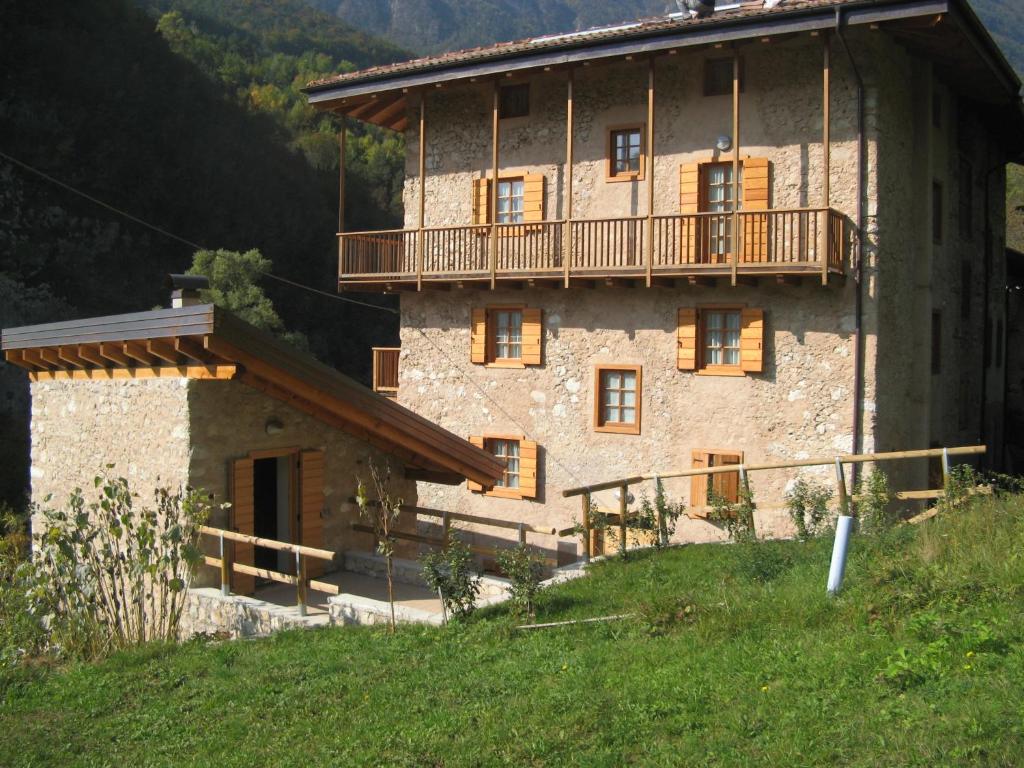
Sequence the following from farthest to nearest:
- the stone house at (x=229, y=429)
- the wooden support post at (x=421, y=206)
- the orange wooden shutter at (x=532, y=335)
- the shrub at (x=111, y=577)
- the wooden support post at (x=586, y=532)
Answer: the wooden support post at (x=421, y=206) < the orange wooden shutter at (x=532, y=335) < the wooden support post at (x=586, y=532) < the stone house at (x=229, y=429) < the shrub at (x=111, y=577)

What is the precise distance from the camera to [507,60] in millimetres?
18500

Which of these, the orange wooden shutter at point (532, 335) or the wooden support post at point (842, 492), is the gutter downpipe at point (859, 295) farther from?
the orange wooden shutter at point (532, 335)

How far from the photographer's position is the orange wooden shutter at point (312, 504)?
13047mm

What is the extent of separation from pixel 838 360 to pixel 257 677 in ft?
38.0

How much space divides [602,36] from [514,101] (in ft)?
11.1

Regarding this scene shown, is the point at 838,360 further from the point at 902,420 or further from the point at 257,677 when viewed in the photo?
the point at 257,677

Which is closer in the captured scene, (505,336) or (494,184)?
(494,184)

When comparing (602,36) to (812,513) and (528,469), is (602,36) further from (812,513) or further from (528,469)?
(812,513)

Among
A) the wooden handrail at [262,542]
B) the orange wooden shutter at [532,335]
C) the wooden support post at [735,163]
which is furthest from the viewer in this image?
the orange wooden shutter at [532,335]

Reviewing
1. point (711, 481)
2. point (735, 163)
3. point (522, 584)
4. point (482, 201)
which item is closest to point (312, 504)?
point (522, 584)

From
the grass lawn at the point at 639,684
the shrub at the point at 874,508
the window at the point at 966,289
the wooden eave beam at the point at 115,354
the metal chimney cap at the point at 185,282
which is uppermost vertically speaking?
the window at the point at 966,289

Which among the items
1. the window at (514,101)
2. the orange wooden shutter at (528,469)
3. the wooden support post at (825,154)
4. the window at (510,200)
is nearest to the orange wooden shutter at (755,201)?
the wooden support post at (825,154)

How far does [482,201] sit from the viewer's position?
20.6 metres

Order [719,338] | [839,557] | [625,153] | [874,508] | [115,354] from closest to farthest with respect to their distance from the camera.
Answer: [839,557]
[874,508]
[115,354]
[719,338]
[625,153]
